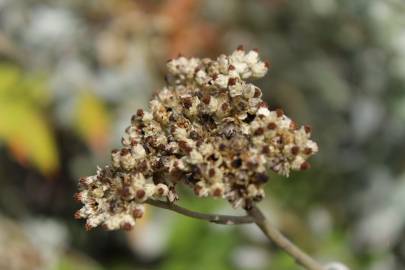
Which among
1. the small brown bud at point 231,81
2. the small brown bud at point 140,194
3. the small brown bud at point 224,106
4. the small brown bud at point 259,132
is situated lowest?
the small brown bud at point 140,194

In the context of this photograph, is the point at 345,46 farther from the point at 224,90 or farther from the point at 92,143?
the point at 224,90

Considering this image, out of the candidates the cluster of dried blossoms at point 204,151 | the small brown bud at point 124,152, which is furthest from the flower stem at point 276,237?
the small brown bud at point 124,152

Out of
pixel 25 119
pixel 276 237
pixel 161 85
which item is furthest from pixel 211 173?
pixel 161 85

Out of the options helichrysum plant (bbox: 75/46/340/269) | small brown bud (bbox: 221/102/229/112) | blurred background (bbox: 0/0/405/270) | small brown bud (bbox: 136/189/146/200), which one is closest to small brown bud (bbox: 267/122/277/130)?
helichrysum plant (bbox: 75/46/340/269)

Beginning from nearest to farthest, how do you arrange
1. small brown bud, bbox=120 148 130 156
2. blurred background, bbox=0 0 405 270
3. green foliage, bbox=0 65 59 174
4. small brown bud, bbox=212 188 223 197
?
small brown bud, bbox=212 188 223 197
small brown bud, bbox=120 148 130 156
green foliage, bbox=0 65 59 174
blurred background, bbox=0 0 405 270

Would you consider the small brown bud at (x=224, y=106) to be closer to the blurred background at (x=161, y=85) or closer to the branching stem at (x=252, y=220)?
the branching stem at (x=252, y=220)

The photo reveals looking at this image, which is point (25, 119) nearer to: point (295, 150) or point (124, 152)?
point (124, 152)

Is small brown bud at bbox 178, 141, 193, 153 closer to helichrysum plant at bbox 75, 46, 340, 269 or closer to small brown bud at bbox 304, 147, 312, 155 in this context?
helichrysum plant at bbox 75, 46, 340, 269
